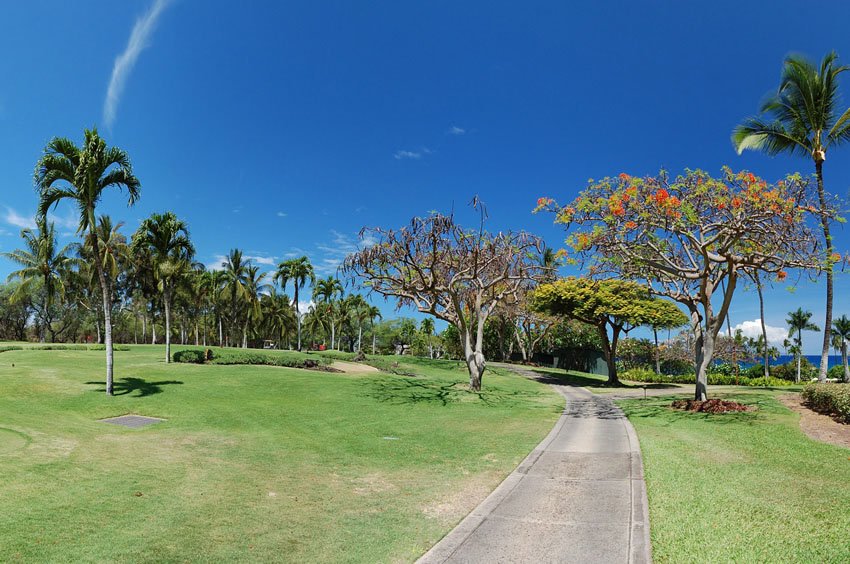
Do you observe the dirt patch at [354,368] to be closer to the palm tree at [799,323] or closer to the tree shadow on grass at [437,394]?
the tree shadow on grass at [437,394]

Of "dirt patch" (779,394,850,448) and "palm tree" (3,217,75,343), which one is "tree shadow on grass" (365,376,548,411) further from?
"palm tree" (3,217,75,343)

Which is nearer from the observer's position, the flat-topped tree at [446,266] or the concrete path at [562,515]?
the concrete path at [562,515]

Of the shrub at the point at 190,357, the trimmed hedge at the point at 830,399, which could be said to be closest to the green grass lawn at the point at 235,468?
the shrub at the point at 190,357

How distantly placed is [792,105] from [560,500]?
22.5 metres

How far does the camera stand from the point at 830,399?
1462 centimetres

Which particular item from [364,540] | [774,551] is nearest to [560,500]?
[774,551]

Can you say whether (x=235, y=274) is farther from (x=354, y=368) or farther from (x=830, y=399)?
(x=830, y=399)

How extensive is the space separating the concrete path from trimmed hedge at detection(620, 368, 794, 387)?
84.3 feet

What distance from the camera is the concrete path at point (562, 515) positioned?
5367 mm

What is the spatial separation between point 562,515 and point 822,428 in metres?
11.1

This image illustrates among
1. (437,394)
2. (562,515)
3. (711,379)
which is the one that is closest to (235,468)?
(562,515)

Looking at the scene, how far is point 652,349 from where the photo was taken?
61781 millimetres

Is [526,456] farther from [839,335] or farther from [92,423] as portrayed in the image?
[839,335]

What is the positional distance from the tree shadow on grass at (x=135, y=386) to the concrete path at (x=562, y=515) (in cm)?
1438
